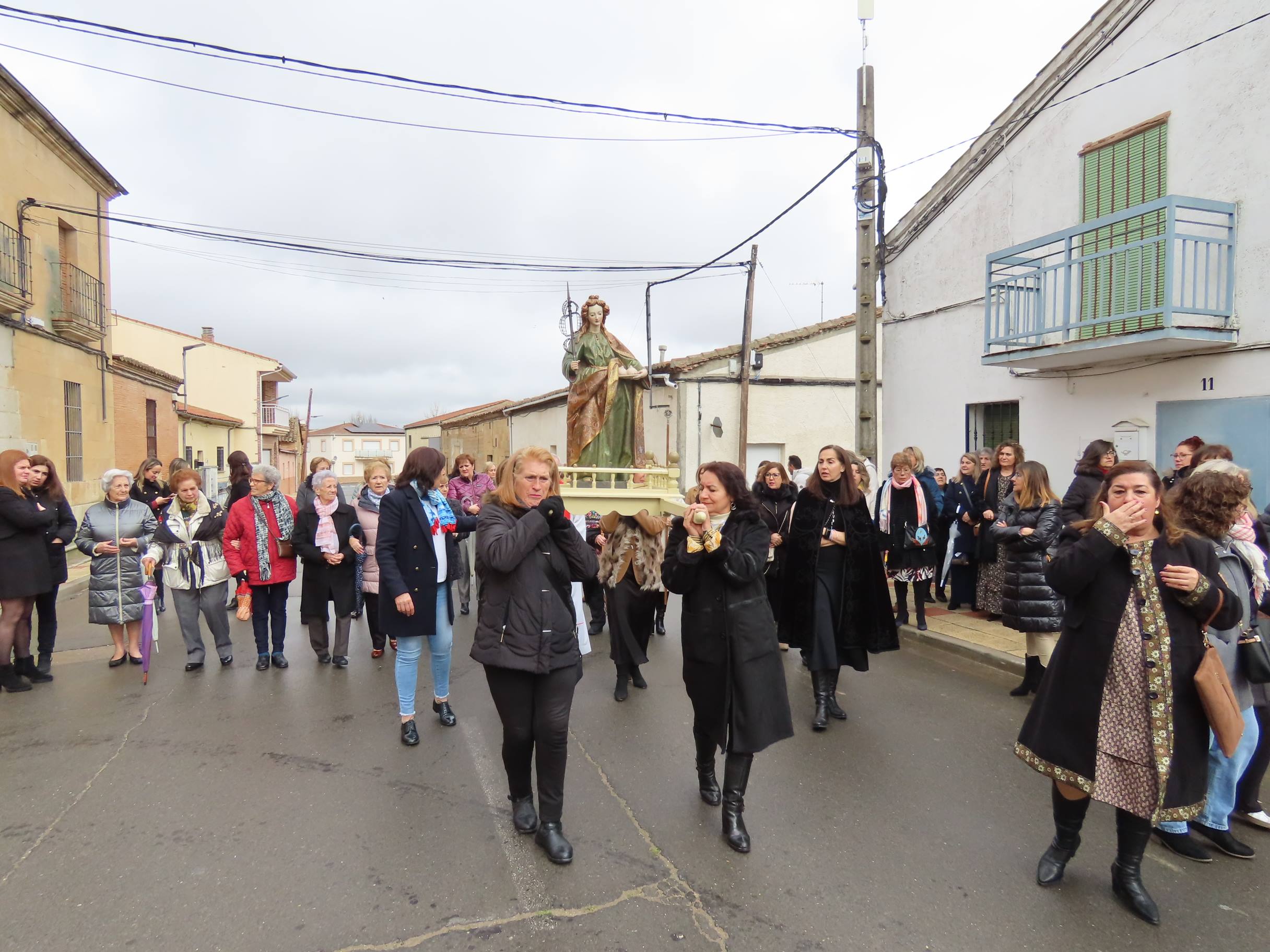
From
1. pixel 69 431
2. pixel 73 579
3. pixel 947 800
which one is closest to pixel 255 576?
pixel 947 800

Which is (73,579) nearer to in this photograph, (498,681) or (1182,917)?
(498,681)

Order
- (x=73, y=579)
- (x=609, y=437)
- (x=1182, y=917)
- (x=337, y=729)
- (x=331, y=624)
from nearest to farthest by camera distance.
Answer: (x=1182, y=917) < (x=337, y=729) < (x=609, y=437) < (x=331, y=624) < (x=73, y=579)

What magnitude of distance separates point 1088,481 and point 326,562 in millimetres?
5651

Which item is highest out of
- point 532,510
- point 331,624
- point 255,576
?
point 532,510

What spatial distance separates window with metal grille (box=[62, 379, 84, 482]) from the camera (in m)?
15.4


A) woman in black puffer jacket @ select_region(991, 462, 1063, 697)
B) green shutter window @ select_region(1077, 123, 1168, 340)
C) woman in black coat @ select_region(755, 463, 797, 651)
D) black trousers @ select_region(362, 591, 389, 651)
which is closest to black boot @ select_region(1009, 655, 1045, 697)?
woman in black puffer jacket @ select_region(991, 462, 1063, 697)

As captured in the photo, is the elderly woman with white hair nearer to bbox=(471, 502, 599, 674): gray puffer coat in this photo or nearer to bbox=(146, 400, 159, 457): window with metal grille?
bbox=(471, 502, 599, 674): gray puffer coat

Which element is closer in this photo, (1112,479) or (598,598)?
(1112,479)

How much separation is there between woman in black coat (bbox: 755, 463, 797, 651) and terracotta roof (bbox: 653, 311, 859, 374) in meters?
12.0

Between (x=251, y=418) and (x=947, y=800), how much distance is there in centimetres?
4091

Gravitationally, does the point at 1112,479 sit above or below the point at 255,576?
above

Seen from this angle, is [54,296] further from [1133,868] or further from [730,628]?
[1133,868]

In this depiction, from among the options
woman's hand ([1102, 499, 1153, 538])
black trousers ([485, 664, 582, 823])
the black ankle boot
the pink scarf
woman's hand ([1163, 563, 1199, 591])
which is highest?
woman's hand ([1102, 499, 1153, 538])

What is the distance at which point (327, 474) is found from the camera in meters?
6.48
